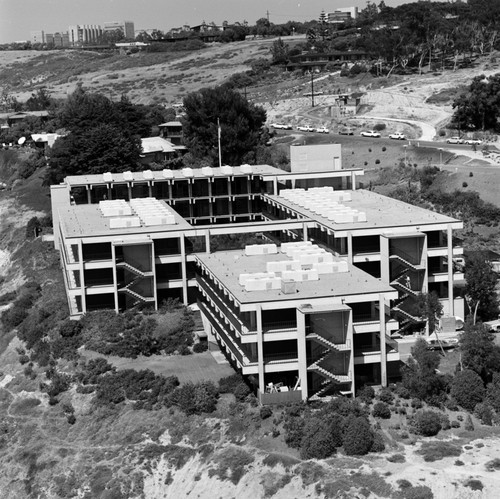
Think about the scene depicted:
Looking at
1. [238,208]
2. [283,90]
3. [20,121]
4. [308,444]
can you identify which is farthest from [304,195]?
[20,121]

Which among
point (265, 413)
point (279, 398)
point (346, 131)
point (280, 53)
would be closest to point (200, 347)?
point (279, 398)

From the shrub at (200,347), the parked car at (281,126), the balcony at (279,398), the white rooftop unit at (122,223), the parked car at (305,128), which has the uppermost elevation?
the white rooftop unit at (122,223)

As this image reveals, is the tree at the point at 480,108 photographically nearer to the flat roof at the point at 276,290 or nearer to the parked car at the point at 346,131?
the parked car at the point at 346,131

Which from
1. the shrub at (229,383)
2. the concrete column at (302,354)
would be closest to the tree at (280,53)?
the shrub at (229,383)

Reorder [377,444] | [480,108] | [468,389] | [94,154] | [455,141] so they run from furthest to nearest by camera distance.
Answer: [480,108] < [455,141] < [94,154] < [468,389] < [377,444]

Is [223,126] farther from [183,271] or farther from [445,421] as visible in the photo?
[445,421]

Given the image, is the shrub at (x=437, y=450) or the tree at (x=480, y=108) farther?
the tree at (x=480, y=108)
